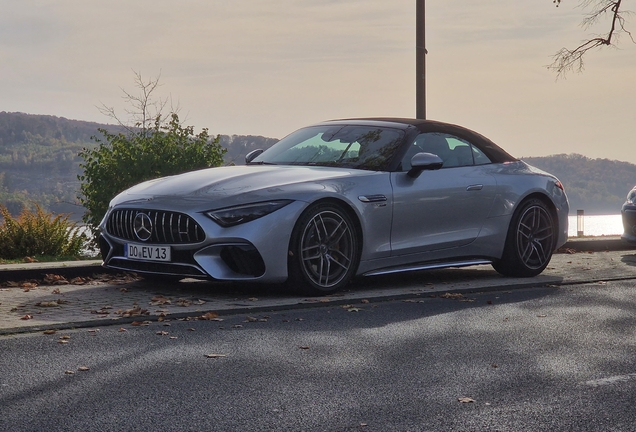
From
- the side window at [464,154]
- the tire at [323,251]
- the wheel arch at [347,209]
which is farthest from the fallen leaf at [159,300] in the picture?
the side window at [464,154]

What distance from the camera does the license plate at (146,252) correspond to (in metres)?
7.43

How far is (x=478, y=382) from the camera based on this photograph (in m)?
4.68

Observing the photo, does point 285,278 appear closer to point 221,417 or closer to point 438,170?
point 438,170

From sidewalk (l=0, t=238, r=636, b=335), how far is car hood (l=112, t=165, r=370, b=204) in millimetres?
855

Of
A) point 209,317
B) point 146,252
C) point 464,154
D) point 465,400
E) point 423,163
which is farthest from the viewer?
point 464,154

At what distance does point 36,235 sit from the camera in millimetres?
13656

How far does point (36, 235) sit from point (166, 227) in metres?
6.91

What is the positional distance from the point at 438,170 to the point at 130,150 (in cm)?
1025

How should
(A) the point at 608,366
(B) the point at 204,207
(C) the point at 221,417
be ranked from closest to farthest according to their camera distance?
(C) the point at 221,417
(A) the point at 608,366
(B) the point at 204,207

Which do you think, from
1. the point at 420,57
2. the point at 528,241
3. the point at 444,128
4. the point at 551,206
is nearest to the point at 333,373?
the point at 444,128

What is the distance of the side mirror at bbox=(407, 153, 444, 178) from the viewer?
830 cm

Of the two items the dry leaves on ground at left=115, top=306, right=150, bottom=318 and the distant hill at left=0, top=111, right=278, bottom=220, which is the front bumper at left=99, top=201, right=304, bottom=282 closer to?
the dry leaves on ground at left=115, top=306, right=150, bottom=318

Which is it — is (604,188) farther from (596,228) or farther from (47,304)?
(47,304)

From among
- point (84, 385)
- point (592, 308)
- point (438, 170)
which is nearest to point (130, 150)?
point (438, 170)
